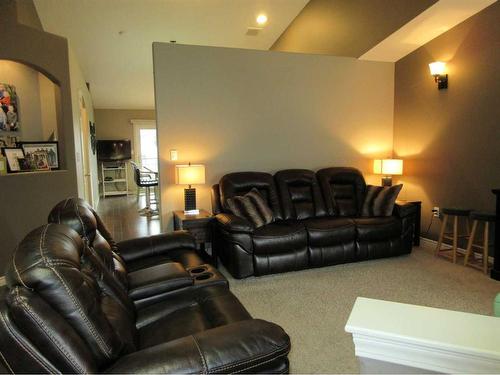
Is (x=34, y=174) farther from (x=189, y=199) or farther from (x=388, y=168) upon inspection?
(x=388, y=168)

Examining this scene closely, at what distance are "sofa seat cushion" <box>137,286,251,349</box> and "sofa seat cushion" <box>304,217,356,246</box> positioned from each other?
186cm

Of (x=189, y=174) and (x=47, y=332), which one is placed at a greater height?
(x=189, y=174)

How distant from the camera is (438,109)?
4.26m

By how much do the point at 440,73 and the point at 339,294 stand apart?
3.05 meters

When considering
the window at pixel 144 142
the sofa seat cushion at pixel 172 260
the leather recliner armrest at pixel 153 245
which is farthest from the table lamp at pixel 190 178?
the window at pixel 144 142

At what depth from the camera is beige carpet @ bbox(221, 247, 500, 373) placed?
2.17 metres

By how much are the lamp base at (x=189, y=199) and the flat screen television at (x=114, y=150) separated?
7.17 metres

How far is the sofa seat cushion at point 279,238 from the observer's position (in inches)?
135

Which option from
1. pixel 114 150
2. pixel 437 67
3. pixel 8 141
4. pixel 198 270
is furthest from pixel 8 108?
pixel 114 150

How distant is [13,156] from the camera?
3.84 meters

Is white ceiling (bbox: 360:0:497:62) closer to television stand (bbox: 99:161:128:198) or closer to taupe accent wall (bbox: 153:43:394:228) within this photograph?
taupe accent wall (bbox: 153:43:394:228)

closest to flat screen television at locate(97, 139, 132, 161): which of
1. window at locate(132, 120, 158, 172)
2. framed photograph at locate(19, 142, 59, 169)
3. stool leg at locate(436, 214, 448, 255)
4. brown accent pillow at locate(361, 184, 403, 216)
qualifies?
window at locate(132, 120, 158, 172)

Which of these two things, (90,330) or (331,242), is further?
(331,242)

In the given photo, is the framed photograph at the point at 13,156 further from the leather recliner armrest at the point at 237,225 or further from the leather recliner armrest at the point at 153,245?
the leather recliner armrest at the point at 237,225
